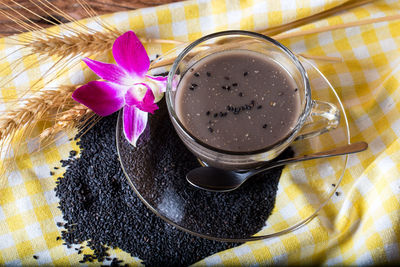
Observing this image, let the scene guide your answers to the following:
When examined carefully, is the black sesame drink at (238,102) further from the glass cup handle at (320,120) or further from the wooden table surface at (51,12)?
the wooden table surface at (51,12)

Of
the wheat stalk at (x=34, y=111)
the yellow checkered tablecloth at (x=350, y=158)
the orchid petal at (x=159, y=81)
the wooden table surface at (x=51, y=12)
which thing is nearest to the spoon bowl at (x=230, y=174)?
the yellow checkered tablecloth at (x=350, y=158)

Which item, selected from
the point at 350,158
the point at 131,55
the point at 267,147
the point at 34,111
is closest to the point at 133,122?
the point at 131,55

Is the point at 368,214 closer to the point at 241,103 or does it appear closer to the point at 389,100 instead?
the point at 389,100

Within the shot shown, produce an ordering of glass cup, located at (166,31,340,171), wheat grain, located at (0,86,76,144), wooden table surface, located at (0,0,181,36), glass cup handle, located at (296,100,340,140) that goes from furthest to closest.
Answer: wooden table surface, located at (0,0,181,36) → wheat grain, located at (0,86,76,144) → glass cup handle, located at (296,100,340,140) → glass cup, located at (166,31,340,171)

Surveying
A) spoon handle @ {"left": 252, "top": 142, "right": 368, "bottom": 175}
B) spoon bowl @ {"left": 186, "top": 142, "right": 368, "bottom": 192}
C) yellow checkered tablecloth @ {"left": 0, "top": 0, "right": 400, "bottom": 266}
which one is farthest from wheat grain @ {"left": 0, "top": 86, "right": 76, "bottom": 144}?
spoon handle @ {"left": 252, "top": 142, "right": 368, "bottom": 175}

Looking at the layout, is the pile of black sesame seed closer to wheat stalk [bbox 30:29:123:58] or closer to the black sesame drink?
the black sesame drink

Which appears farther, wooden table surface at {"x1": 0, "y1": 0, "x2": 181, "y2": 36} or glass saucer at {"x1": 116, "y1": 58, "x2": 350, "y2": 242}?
wooden table surface at {"x1": 0, "y1": 0, "x2": 181, "y2": 36}

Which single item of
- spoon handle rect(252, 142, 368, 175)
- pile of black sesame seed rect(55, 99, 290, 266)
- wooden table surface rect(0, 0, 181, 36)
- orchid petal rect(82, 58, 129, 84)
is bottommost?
pile of black sesame seed rect(55, 99, 290, 266)

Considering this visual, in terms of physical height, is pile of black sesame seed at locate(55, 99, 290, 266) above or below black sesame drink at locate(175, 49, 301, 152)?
below
